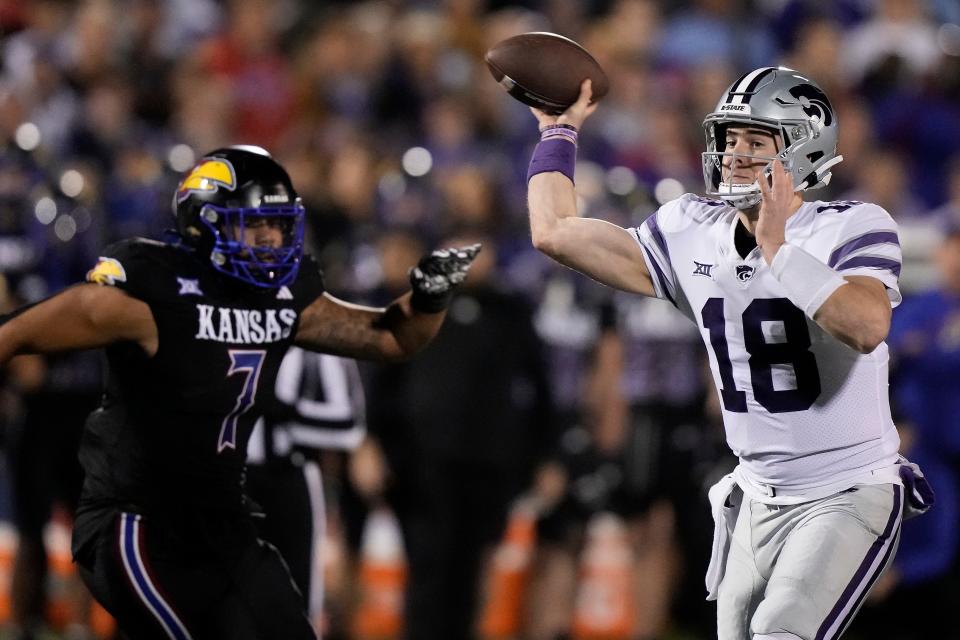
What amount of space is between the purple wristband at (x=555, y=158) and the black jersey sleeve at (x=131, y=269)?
1.04 m

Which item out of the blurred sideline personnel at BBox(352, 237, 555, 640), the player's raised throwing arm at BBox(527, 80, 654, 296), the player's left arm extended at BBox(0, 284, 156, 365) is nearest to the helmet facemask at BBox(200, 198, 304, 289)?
the player's left arm extended at BBox(0, 284, 156, 365)

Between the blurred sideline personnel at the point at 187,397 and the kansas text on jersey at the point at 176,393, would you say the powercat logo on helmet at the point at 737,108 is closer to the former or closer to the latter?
the blurred sideline personnel at the point at 187,397

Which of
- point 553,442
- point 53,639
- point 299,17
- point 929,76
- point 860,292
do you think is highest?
point 299,17

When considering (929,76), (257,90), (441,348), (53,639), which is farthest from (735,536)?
(257,90)

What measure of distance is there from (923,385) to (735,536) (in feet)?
10.7

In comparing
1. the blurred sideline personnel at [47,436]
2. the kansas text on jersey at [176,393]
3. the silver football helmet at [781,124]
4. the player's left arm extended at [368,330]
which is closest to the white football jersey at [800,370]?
the silver football helmet at [781,124]

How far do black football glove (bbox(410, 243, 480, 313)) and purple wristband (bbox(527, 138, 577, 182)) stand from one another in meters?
0.36

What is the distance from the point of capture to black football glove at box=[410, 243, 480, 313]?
176 inches

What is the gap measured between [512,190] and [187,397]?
4436mm

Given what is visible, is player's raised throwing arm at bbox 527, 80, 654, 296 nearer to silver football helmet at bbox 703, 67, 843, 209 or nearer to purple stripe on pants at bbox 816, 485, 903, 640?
silver football helmet at bbox 703, 67, 843, 209

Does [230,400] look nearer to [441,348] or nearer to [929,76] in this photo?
[441,348]

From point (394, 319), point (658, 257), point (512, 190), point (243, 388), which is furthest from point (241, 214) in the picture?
point (512, 190)

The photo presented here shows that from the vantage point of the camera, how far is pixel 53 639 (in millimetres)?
7328

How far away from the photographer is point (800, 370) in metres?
3.87
